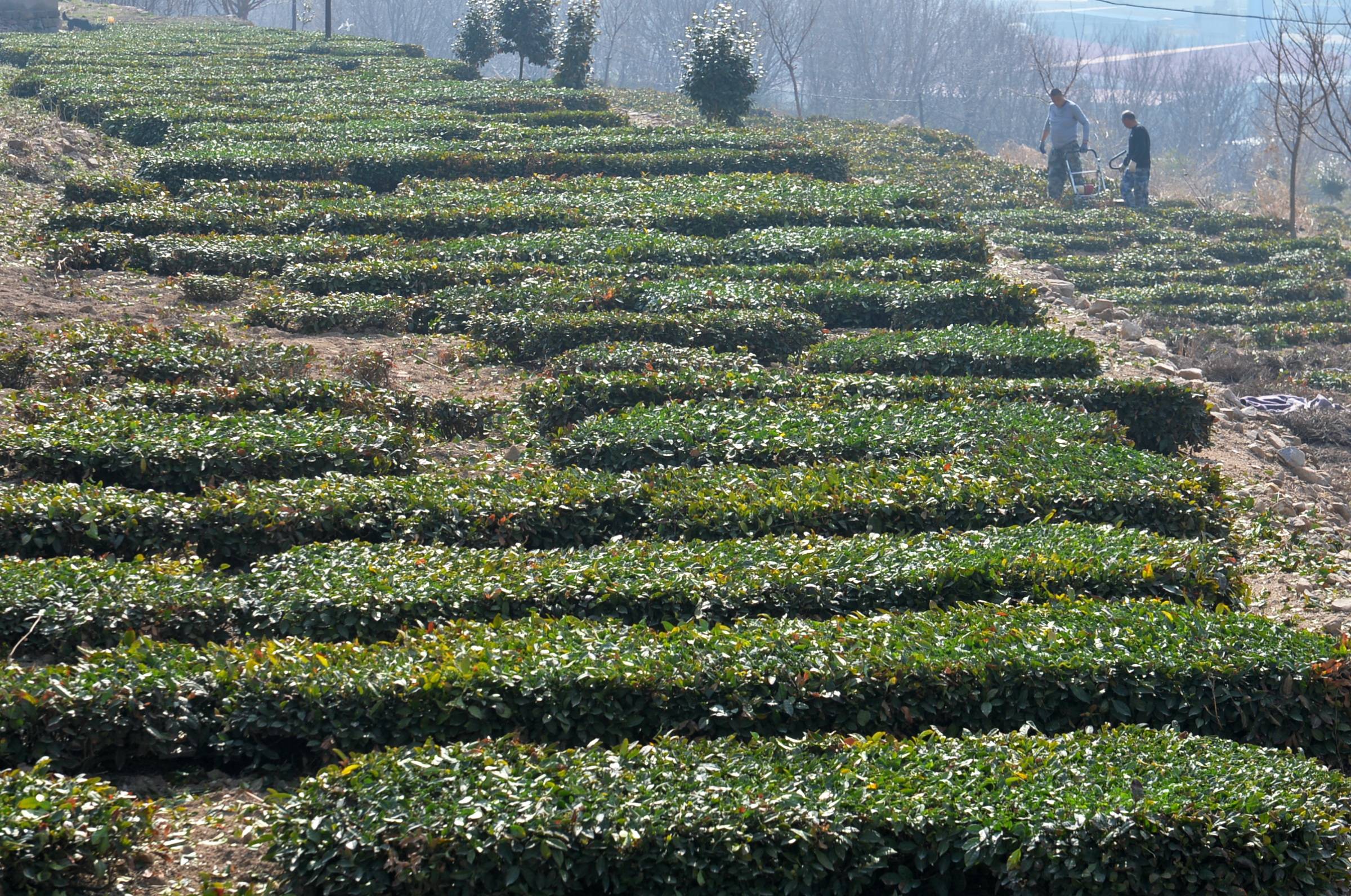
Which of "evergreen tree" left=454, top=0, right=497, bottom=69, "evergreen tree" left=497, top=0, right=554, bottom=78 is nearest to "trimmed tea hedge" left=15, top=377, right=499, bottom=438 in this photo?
"evergreen tree" left=497, top=0, right=554, bottom=78

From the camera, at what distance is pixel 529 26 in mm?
31766

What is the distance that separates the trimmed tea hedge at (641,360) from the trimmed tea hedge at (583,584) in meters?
3.42

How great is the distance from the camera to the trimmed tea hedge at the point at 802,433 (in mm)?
8711

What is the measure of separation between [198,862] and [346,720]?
855mm

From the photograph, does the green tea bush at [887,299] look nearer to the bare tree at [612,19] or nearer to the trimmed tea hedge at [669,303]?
the trimmed tea hedge at [669,303]

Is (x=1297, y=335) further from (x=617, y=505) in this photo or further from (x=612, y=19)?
(x=612, y=19)

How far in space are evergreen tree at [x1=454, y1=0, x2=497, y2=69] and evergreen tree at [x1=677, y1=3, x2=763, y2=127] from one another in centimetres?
1125

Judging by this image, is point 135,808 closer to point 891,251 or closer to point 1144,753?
point 1144,753

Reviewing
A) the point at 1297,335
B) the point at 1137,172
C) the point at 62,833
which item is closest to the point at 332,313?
the point at 62,833

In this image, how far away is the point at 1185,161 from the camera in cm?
6044

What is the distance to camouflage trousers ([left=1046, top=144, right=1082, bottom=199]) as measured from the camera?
79.4 ft

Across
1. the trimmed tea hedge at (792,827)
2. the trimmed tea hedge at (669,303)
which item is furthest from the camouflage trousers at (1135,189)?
the trimmed tea hedge at (792,827)

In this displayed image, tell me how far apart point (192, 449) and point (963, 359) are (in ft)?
22.3

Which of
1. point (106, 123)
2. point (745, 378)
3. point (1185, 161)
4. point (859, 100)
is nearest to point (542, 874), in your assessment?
point (745, 378)
